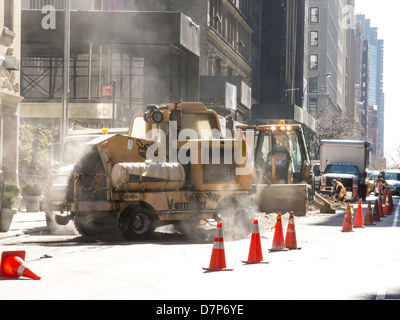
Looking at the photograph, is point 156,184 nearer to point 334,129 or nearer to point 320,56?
point 334,129

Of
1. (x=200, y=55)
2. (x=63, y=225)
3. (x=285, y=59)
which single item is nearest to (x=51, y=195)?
(x=63, y=225)

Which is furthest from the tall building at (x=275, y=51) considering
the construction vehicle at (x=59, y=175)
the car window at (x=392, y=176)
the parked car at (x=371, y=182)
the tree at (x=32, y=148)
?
the construction vehicle at (x=59, y=175)

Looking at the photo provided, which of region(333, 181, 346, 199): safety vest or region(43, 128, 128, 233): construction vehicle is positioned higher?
region(43, 128, 128, 233): construction vehicle

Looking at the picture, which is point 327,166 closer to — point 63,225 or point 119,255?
point 63,225

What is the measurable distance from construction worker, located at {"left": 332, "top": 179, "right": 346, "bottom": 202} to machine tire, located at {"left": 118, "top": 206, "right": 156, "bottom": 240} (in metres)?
21.8

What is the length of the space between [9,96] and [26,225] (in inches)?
312

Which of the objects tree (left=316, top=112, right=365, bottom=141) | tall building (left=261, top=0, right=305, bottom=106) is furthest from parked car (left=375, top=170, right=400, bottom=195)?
tree (left=316, top=112, right=365, bottom=141)

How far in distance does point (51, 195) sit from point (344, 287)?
892 centimetres

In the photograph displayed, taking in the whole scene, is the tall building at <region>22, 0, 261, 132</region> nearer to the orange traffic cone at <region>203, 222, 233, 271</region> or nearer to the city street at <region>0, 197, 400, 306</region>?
the city street at <region>0, 197, 400, 306</region>

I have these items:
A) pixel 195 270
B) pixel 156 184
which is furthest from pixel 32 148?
pixel 195 270

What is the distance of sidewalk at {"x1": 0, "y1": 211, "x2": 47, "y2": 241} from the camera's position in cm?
1906

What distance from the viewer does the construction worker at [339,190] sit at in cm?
3762

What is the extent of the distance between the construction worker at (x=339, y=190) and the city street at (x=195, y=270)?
19.0 metres

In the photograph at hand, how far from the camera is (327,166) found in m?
41.2
